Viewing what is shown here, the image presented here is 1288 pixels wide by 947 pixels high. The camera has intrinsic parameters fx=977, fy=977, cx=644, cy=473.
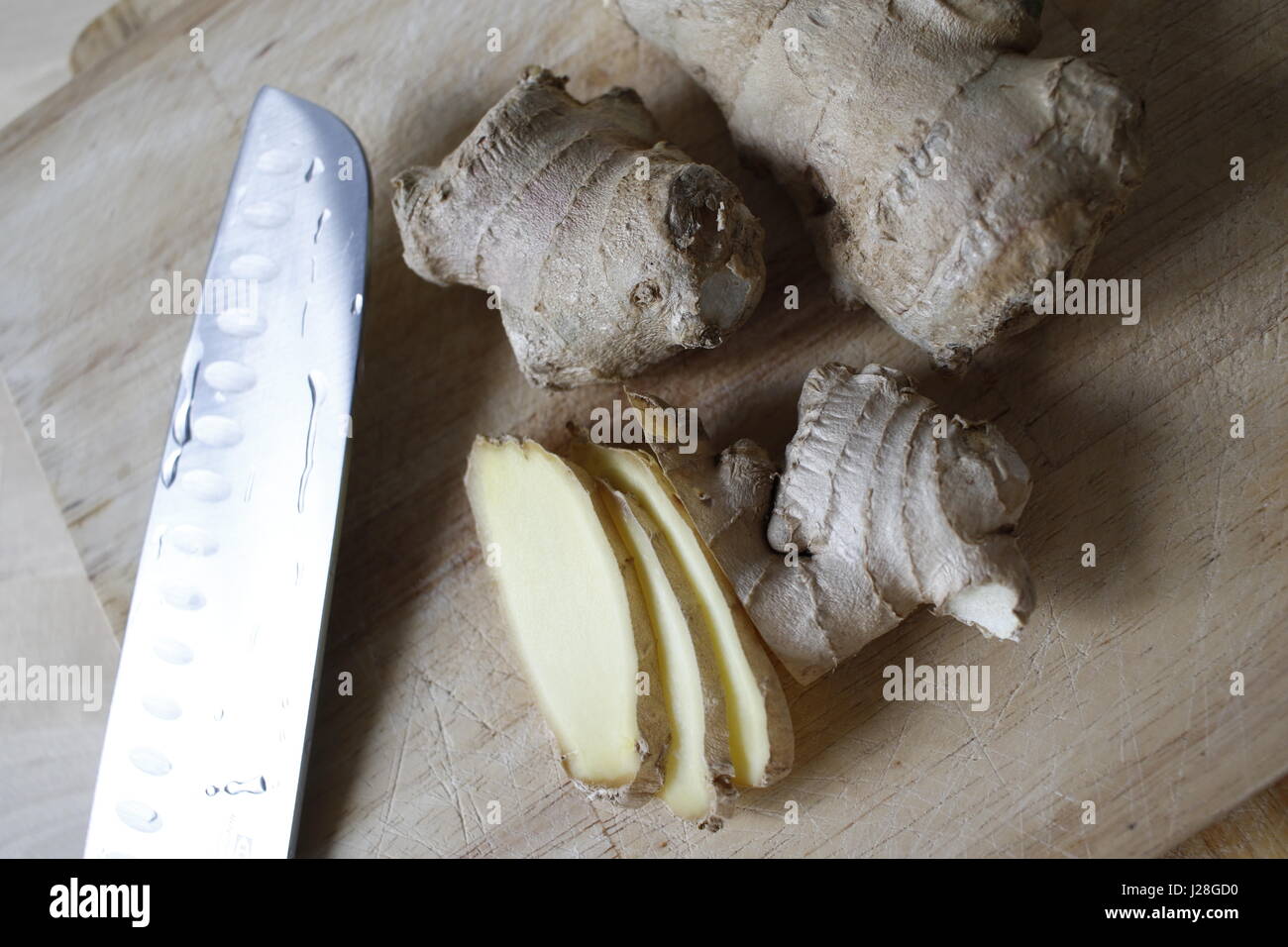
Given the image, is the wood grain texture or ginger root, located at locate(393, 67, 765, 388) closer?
ginger root, located at locate(393, 67, 765, 388)

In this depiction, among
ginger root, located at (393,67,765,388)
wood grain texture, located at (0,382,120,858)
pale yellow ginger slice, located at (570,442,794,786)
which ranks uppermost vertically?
ginger root, located at (393,67,765,388)

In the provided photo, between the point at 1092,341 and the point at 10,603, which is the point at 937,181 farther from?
the point at 10,603

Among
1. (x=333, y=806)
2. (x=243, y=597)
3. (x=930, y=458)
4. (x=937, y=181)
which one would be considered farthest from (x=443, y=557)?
(x=937, y=181)

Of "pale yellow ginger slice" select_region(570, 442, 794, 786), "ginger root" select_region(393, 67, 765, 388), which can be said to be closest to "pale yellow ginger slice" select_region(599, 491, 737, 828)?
"pale yellow ginger slice" select_region(570, 442, 794, 786)

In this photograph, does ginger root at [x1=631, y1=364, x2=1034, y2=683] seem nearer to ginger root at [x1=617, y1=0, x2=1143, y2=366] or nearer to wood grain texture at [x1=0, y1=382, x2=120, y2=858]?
ginger root at [x1=617, y1=0, x2=1143, y2=366]

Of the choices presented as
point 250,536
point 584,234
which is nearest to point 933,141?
point 584,234

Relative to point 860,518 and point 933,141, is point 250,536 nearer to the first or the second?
point 860,518

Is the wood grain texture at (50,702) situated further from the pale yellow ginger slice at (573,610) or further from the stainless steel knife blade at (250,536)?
the pale yellow ginger slice at (573,610)
